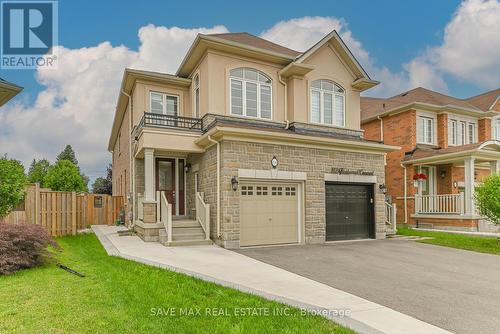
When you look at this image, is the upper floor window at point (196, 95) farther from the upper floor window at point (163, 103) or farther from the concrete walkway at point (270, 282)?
the concrete walkway at point (270, 282)

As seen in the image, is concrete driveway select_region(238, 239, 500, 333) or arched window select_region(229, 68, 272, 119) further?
arched window select_region(229, 68, 272, 119)

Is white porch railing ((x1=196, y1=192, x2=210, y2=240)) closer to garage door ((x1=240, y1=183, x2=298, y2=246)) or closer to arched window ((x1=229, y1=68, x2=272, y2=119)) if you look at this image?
garage door ((x1=240, y1=183, x2=298, y2=246))

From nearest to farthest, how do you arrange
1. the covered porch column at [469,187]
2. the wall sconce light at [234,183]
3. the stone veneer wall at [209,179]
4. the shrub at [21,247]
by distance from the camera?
the shrub at [21,247], the wall sconce light at [234,183], the stone veneer wall at [209,179], the covered porch column at [469,187]

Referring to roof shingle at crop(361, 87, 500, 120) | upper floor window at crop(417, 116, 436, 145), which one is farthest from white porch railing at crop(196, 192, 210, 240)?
upper floor window at crop(417, 116, 436, 145)

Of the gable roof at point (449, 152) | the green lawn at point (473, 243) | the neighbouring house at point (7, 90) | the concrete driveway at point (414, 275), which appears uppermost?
the neighbouring house at point (7, 90)

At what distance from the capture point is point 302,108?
14.2m

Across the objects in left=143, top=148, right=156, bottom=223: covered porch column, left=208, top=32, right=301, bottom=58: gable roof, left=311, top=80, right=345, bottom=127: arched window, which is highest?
left=208, top=32, right=301, bottom=58: gable roof

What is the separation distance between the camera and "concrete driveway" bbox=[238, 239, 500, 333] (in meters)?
4.96

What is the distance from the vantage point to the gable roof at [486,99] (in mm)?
22125

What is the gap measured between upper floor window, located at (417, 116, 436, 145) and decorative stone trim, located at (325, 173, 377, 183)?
8.21 meters

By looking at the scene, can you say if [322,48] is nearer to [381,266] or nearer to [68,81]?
[381,266]

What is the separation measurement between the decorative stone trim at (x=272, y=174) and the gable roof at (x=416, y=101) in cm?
1116

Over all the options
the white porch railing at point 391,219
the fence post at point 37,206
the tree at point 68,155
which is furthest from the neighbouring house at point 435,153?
the tree at point 68,155

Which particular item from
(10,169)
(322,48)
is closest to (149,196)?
(10,169)
